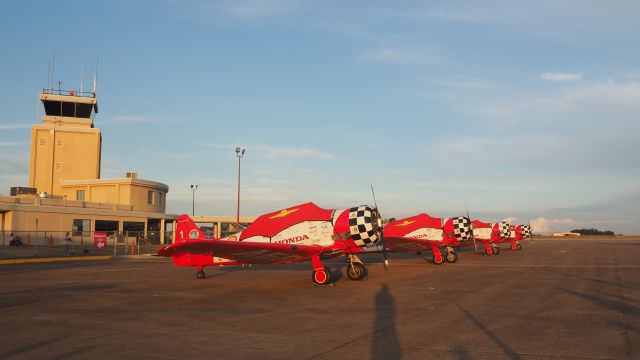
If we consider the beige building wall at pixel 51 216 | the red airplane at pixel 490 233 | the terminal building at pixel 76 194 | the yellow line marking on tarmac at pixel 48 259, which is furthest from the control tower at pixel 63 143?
the red airplane at pixel 490 233

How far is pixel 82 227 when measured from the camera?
52875 millimetres

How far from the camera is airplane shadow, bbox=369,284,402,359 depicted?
7.36 meters

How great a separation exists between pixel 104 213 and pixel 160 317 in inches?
1859

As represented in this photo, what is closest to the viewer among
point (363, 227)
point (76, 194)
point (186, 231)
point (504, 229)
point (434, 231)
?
point (363, 227)

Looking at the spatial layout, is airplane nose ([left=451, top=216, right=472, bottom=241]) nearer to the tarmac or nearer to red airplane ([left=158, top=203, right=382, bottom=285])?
the tarmac

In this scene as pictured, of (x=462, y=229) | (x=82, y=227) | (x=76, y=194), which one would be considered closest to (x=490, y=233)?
(x=462, y=229)

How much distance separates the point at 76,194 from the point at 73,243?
742 inches

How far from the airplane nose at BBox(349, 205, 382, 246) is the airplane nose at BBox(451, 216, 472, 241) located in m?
12.9

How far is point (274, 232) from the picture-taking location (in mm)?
18531

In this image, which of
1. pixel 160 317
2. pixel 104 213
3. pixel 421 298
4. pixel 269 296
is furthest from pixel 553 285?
pixel 104 213

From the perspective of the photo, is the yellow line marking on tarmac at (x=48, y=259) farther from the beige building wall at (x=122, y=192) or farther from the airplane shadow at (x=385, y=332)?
the airplane shadow at (x=385, y=332)

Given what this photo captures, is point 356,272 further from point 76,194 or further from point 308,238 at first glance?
point 76,194

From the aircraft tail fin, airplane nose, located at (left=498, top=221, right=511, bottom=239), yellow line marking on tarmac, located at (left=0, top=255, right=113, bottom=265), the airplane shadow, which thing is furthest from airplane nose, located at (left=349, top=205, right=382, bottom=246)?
airplane nose, located at (left=498, top=221, right=511, bottom=239)

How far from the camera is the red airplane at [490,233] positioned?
3981 centimetres
